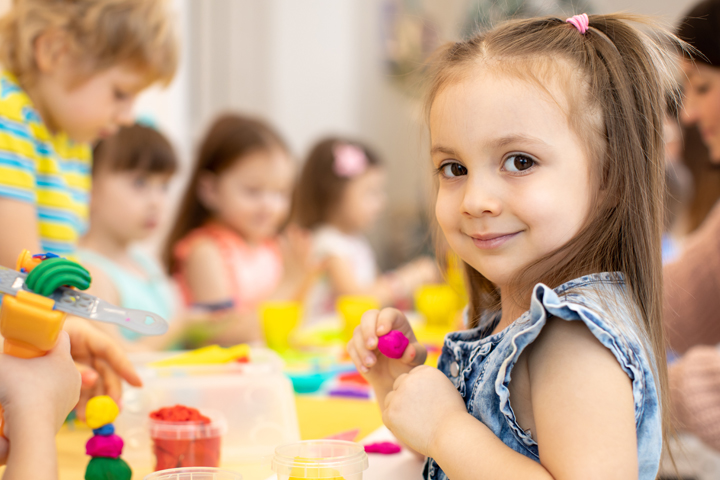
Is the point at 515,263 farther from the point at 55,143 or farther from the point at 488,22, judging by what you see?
the point at 55,143

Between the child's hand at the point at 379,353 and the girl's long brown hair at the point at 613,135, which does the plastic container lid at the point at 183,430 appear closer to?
the child's hand at the point at 379,353

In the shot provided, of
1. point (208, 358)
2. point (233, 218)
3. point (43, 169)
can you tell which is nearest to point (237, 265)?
point (233, 218)

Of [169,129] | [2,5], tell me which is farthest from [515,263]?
[169,129]

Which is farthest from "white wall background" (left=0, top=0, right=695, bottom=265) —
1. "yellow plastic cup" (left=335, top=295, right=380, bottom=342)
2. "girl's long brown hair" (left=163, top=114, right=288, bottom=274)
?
"yellow plastic cup" (left=335, top=295, right=380, bottom=342)

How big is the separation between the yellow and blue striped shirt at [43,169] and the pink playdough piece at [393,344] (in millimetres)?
662

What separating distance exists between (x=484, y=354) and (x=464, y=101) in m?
0.27

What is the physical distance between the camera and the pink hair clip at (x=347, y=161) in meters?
2.79

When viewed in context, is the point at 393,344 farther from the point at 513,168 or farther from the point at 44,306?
the point at 44,306

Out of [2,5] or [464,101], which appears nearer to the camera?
[464,101]

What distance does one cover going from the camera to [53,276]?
1.87ft

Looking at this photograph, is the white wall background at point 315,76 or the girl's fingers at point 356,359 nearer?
the girl's fingers at point 356,359

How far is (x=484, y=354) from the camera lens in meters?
0.68

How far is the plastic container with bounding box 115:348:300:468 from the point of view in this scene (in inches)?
31.5

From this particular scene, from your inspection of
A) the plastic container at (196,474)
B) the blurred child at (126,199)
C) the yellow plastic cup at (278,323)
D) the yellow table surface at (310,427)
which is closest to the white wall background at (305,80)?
the blurred child at (126,199)
